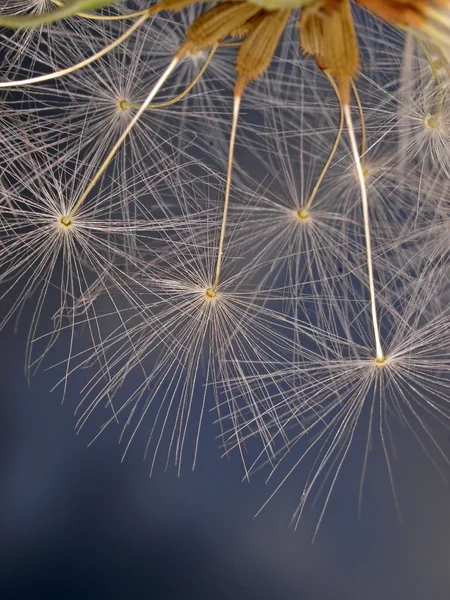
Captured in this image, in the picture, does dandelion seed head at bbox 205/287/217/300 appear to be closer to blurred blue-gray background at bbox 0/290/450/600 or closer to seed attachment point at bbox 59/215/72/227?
seed attachment point at bbox 59/215/72/227

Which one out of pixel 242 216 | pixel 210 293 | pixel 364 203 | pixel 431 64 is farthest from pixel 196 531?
pixel 431 64

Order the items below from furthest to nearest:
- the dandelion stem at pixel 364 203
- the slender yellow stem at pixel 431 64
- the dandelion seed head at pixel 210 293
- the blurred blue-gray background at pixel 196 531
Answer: the blurred blue-gray background at pixel 196 531 < the dandelion seed head at pixel 210 293 < the slender yellow stem at pixel 431 64 < the dandelion stem at pixel 364 203

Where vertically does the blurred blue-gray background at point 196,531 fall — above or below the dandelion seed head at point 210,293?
below

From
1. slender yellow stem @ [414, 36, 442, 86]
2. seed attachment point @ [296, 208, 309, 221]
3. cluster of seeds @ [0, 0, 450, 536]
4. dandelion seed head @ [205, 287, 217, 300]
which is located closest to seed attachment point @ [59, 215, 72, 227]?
cluster of seeds @ [0, 0, 450, 536]

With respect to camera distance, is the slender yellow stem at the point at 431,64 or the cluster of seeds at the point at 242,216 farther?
the cluster of seeds at the point at 242,216

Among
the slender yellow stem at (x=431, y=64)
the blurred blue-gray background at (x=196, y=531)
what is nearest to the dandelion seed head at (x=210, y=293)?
the blurred blue-gray background at (x=196, y=531)

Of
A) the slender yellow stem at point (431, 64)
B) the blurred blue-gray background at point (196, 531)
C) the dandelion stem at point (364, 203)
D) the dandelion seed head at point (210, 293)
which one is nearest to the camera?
the dandelion stem at point (364, 203)

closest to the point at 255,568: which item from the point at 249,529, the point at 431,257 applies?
the point at 249,529

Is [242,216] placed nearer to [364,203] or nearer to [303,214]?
[303,214]

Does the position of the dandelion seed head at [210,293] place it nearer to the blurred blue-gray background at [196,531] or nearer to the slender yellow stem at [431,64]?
the blurred blue-gray background at [196,531]
